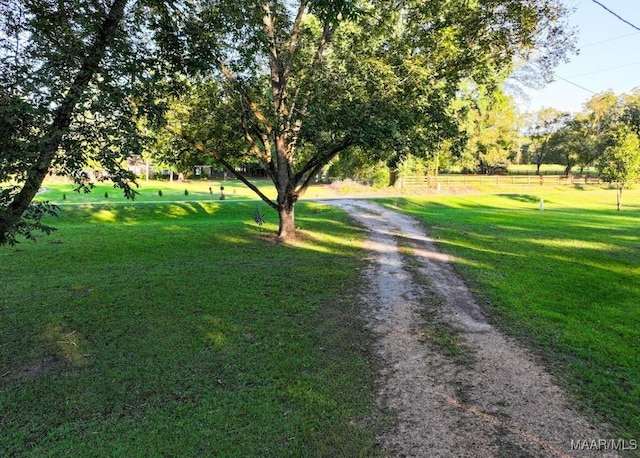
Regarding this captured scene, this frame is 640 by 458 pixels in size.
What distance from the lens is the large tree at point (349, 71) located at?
10164 millimetres

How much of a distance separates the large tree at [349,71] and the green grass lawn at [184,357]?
369cm

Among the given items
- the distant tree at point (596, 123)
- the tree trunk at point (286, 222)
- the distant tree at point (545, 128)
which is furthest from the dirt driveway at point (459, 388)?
the distant tree at point (545, 128)

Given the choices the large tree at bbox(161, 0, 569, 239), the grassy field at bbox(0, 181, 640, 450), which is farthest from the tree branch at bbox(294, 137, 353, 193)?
the grassy field at bbox(0, 181, 640, 450)

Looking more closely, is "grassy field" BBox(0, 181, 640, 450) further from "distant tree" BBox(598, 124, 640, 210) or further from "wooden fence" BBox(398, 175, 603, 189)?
"wooden fence" BBox(398, 175, 603, 189)

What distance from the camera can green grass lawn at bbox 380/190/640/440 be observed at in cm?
470

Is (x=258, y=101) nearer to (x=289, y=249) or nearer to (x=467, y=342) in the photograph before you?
(x=289, y=249)

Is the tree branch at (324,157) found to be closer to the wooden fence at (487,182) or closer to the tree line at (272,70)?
the tree line at (272,70)

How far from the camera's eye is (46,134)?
4215 mm

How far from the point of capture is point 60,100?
420 centimetres

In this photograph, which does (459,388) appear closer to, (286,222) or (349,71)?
(349,71)

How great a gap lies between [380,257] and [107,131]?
8.21 m

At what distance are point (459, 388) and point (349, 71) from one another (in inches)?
352

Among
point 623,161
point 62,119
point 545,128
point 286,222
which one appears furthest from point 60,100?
point 545,128

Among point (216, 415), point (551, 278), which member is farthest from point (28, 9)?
point (551, 278)
